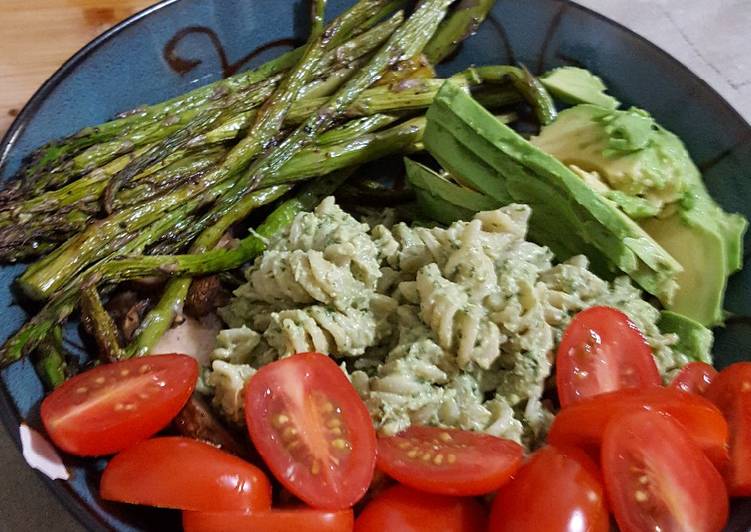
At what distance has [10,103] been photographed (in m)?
2.41

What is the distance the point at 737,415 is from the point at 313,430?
91cm

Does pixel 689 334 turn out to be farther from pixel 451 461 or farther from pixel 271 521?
pixel 271 521

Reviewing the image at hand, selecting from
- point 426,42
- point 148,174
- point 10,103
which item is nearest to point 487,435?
point 148,174

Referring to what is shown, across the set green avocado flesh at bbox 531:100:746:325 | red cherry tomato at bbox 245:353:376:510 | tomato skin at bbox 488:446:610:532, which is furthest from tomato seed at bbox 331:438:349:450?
green avocado flesh at bbox 531:100:746:325

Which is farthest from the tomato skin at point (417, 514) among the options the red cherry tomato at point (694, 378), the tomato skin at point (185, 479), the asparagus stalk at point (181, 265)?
the asparagus stalk at point (181, 265)

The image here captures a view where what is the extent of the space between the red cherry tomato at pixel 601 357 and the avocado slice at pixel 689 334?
0.24 metres

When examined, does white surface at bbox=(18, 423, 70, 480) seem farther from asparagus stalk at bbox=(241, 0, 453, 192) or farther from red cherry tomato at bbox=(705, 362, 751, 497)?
red cherry tomato at bbox=(705, 362, 751, 497)

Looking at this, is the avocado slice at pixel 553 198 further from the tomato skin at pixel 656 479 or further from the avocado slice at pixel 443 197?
the tomato skin at pixel 656 479

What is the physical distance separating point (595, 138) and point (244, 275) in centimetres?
113

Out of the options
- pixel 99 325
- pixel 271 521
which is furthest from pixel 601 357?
pixel 99 325

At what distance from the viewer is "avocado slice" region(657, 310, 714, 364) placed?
6.08 ft

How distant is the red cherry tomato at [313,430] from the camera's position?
54.3 inches

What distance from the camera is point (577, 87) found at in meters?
2.38

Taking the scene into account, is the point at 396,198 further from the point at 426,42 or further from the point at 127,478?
the point at 127,478
